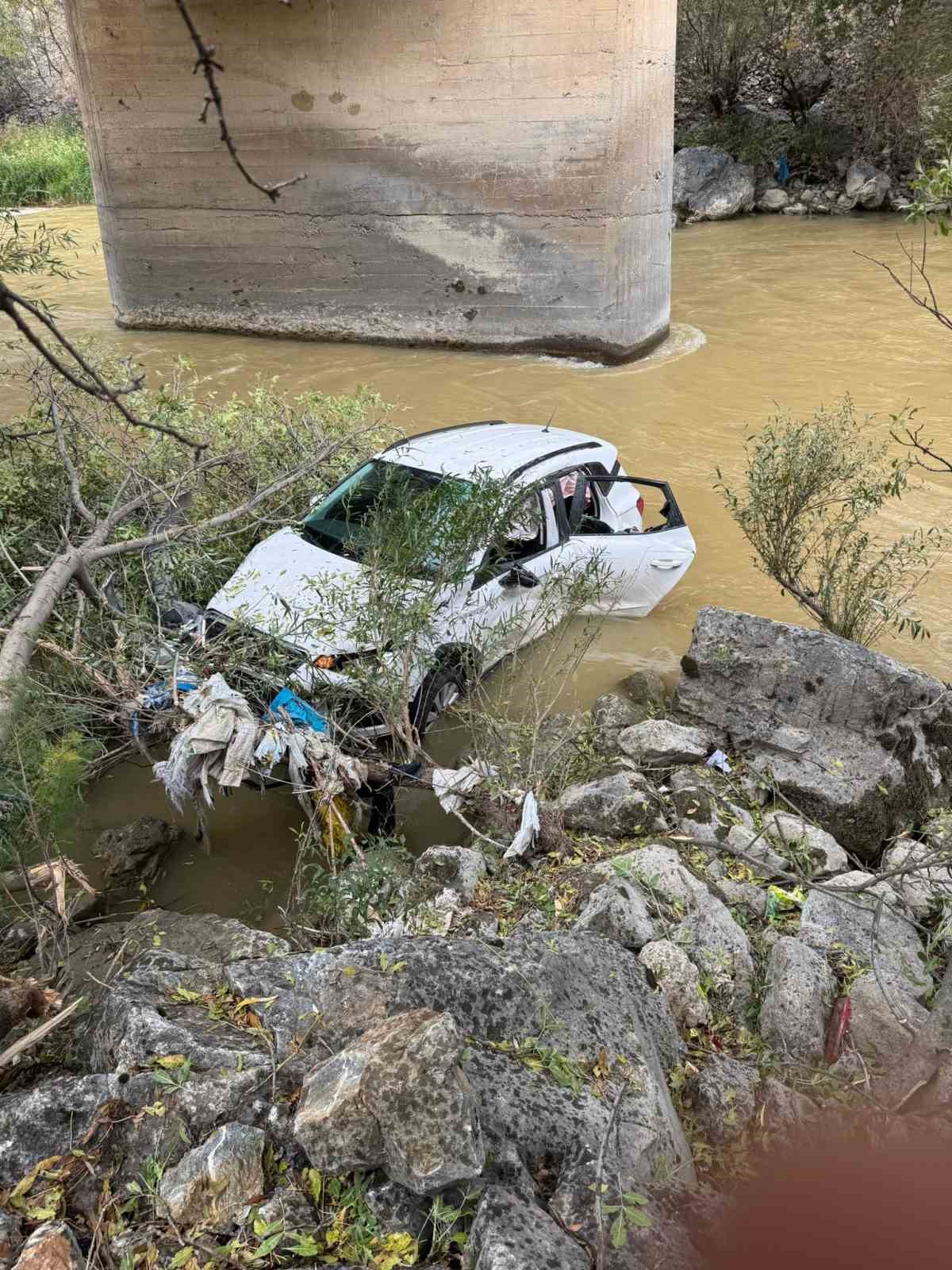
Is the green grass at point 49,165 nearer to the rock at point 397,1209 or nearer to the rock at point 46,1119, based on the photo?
the rock at point 46,1119

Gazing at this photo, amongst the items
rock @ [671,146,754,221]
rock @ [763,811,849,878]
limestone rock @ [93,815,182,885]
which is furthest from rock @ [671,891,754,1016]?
rock @ [671,146,754,221]

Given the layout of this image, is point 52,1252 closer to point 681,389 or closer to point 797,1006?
point 797,1006

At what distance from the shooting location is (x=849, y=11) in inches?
898

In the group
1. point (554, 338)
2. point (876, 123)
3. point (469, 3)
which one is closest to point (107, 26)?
point (469, 3)

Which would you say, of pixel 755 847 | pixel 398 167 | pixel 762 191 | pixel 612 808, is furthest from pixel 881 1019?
pixel 762 191

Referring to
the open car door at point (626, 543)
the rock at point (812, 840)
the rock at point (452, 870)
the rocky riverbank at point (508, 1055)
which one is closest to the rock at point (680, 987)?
the rocky riverbank at point (508, 1055)

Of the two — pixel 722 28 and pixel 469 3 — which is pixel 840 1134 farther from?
pixel 722 28

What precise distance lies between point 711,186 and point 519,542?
1963 centimetres

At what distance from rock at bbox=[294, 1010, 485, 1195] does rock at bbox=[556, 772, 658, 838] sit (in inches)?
98.4

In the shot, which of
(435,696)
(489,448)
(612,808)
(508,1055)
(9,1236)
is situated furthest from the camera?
(489,448)

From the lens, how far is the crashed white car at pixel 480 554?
5555 mm

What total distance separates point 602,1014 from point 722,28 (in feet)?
89.2

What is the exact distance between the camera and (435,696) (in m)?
5.84

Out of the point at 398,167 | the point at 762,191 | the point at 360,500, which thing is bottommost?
the point at 360,500
